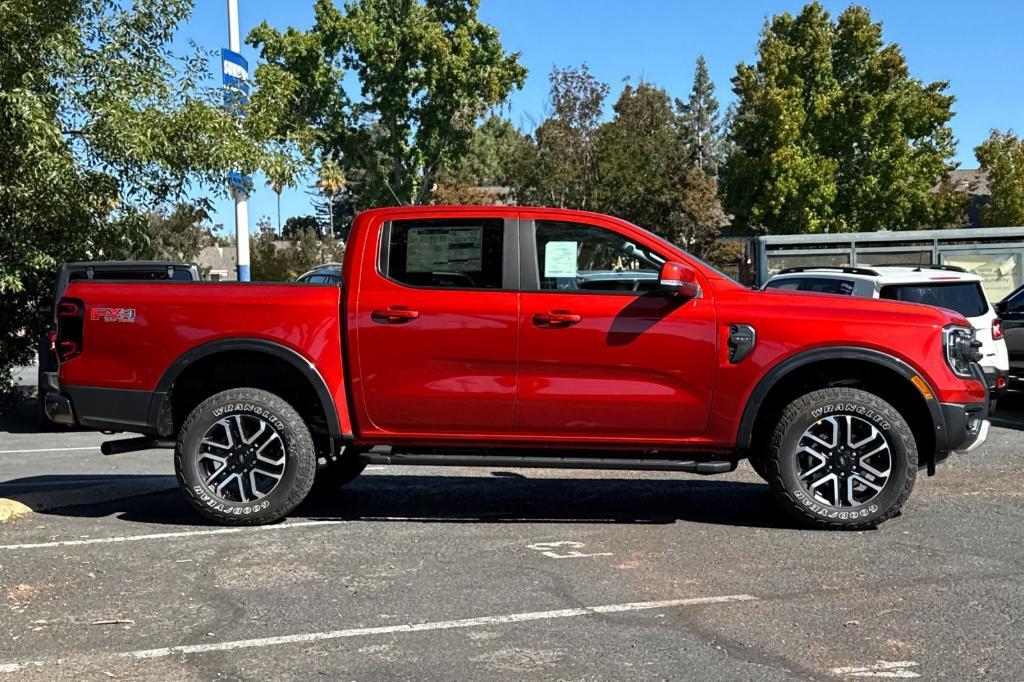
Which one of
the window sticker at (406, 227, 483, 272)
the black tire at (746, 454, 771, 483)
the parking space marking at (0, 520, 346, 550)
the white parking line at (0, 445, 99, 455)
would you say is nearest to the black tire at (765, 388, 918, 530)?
the black tire at (746, 454, 771, 483)

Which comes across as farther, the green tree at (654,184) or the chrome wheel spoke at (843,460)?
the green tree at (654,184)

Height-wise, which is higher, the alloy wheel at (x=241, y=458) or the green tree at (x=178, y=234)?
the green tree at (x=178, y=234)

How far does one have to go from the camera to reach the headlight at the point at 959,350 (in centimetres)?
657

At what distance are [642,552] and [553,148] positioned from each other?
39.8m

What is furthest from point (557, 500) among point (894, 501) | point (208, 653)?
point (208, 653)

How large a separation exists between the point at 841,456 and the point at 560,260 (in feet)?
6.81

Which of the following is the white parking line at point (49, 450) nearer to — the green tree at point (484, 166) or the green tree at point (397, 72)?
the green tree at point (397, 72)

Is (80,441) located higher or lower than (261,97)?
lower

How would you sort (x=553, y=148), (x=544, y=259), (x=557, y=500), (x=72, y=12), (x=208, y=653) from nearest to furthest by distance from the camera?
(x=208, y=653) → (x=544, y=259) → (x=557, y=500) → (x=72, y=12) → (x=553, y=148)

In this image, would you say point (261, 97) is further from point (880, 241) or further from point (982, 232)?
point (982, 232)

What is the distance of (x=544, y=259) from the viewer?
6.77 metres

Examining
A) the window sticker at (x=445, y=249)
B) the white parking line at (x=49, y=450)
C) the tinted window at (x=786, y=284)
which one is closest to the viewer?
the window sticker at (x=445, y=249)

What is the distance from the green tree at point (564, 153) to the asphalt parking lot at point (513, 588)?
121 ft

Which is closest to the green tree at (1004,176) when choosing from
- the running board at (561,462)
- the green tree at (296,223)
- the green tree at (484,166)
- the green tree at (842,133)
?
the green tree at (842,133)
